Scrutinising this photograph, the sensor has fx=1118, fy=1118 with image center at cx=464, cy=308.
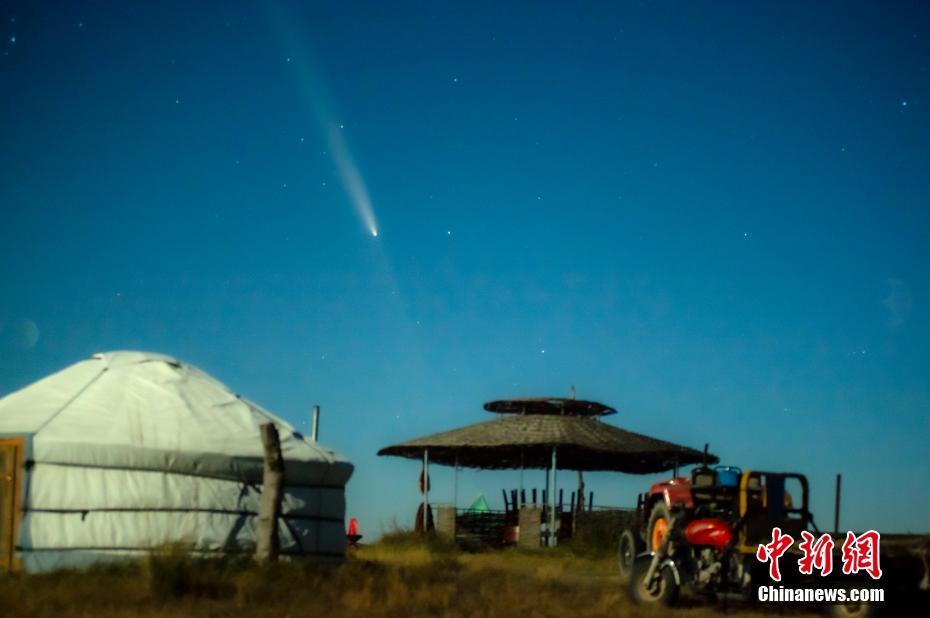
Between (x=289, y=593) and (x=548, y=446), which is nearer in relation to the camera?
(x=289, y=593)

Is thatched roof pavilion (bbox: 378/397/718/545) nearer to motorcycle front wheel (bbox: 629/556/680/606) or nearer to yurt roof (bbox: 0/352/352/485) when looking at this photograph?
yurt roof (bbox: 0/352/352/485)

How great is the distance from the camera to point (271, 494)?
12242mm

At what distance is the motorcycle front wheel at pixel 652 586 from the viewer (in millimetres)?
10352

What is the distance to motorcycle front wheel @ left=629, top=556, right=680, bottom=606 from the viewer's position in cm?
1035

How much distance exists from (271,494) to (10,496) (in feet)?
9.32

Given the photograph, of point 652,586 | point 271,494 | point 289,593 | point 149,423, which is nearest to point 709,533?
point 652,586

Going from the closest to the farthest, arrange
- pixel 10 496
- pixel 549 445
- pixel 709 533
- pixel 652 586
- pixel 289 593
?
pixel 709 533, pixel 652 586, pixel 289 593, pixel 10 496, pixel 549 445

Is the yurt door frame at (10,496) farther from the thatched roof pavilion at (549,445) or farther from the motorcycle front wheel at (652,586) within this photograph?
the thatched roof pavilion at (549,445)

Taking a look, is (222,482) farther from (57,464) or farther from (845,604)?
(845,604)

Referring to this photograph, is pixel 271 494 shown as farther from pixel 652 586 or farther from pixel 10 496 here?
pixel 652 586

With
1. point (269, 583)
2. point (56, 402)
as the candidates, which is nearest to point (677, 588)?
point (269, 583)

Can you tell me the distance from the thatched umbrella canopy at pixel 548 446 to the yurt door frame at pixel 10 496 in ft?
33.6

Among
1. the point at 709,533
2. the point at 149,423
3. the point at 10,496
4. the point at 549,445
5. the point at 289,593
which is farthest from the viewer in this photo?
the point at 549,445

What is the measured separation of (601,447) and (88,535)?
10.8m
